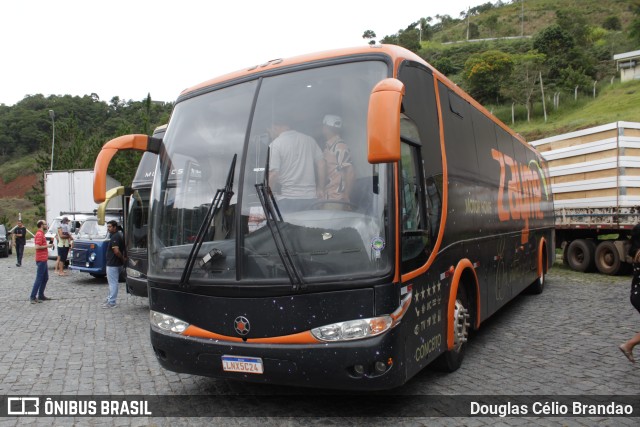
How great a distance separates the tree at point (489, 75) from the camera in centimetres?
6611

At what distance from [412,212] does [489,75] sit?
67.4 metres

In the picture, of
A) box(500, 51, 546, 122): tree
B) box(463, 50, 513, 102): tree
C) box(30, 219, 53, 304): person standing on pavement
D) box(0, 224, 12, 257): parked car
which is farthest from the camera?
box(463, 50, 513, 102): tree

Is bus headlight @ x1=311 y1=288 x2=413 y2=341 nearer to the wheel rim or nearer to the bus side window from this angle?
the bus side window

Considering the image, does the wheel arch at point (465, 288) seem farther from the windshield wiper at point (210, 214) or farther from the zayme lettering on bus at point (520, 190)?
the windshield wiper at point (210, 214)

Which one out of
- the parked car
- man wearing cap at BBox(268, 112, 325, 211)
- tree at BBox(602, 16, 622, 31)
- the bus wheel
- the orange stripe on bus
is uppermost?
tree at BBox(602, 16, 622, 31)

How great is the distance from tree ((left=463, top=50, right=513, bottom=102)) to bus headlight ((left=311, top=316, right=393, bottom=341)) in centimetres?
6637

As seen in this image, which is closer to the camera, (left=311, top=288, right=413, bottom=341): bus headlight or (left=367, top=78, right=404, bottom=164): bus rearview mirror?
(left=367, top=78, right=404, bottom=164): bus rearview mirror

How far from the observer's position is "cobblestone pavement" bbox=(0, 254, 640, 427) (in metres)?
5.14

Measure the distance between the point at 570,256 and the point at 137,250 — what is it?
39.3ft

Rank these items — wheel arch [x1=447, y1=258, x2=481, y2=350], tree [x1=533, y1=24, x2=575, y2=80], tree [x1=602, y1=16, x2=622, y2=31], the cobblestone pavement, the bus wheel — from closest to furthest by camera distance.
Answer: the cobblestone pavement → wheel arch [x1=447, y1=258, x2=481, y2=350] → the bus wheel → tree [x1=533, y1=24, x2=575, y2=80] → tree [x1=602, y1=16, x2=622, y2=31]

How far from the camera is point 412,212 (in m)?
4.55

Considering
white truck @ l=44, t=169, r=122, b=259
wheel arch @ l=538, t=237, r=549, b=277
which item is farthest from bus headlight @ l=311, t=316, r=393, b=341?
white truck @ l=44, t=169, r=122, b=259

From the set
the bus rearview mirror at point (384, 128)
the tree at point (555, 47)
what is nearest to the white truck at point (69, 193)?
the bus rearview mirror at point (384, 128)

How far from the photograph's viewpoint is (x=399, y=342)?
417 centimetres
